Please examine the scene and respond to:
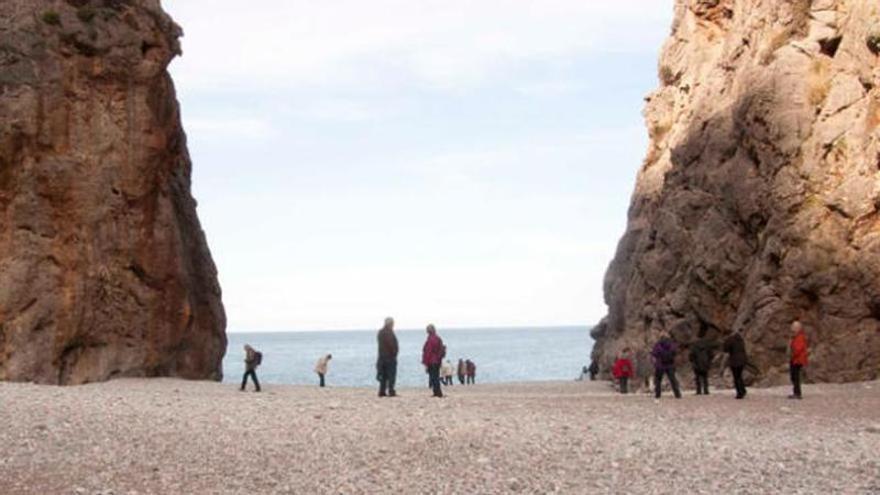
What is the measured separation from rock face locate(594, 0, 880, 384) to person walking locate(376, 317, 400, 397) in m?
15.7

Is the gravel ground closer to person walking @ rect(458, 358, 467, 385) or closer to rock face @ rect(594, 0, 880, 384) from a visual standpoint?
rock face @ rect(594, 0, 880, 384)

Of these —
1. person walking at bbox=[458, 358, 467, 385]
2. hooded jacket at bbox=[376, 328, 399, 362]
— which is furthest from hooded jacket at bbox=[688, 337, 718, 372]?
person walking at bbox=[458, 358, 467, 385]

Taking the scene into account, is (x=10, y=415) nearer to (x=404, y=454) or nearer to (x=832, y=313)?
(x=404, y=454)

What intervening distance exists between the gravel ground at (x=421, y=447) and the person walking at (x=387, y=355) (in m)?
3.78

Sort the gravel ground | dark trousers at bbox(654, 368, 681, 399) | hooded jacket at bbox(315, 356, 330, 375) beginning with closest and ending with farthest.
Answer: the gravel ground
dark trousers at bbox(654, 368, 681, 399)
hooded jacket at bbox(315, 356, 330, 375)

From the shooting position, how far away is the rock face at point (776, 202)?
37.8m

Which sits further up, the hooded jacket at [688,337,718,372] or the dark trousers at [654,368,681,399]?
the hooded jacket at [688,337,718,372]

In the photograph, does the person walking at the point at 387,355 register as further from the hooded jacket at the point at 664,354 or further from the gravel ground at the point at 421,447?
the hooded jacket at the point at 664,354

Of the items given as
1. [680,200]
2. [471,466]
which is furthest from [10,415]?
[680,200]

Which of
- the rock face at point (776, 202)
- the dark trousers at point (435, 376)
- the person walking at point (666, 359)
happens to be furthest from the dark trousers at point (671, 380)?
the rock face at point (776, 202)

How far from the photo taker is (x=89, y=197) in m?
36.1

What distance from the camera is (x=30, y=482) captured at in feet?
44.3

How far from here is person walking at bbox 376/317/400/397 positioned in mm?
29188

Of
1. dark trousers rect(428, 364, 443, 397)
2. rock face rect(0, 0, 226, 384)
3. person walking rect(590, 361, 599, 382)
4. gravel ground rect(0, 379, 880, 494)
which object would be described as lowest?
gravel ground rect(0, 379, 880, 494)
